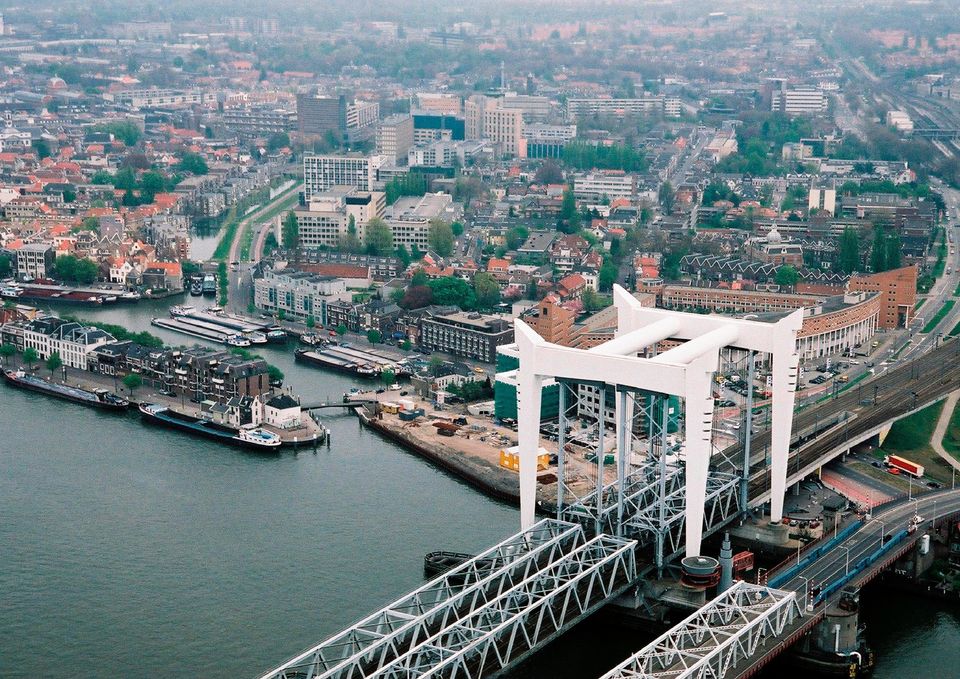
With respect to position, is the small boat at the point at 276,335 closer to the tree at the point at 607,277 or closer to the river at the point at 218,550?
A: the river at the point at 218,550

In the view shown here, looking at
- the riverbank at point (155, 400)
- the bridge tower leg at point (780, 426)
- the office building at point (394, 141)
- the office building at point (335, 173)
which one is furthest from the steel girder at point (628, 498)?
the office building at point (394, 141)

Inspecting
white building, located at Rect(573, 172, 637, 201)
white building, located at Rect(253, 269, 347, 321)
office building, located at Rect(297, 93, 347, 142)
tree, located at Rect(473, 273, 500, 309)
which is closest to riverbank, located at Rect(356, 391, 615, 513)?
white building, located at Rect(253, 269, 347, 321)

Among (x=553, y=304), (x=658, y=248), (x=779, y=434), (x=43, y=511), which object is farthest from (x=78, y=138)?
(x=779, y=434)

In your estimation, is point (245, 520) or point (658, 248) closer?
point (245, 520)

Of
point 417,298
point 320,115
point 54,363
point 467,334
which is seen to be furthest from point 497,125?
point 54,363

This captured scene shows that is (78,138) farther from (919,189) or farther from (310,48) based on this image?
(310,48)

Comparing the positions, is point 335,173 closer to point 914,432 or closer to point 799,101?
point 799,101

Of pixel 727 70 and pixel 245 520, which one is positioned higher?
A: pixel 727 70
